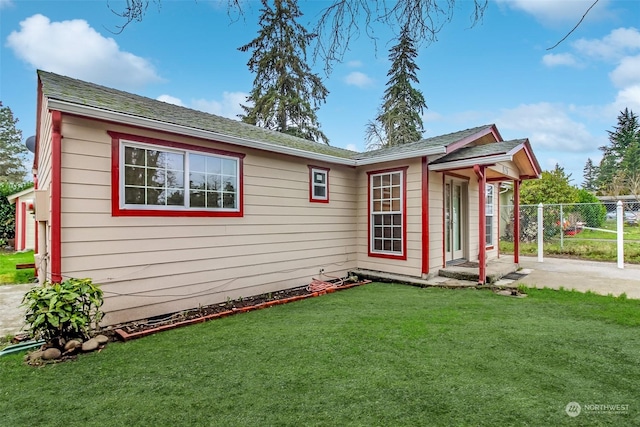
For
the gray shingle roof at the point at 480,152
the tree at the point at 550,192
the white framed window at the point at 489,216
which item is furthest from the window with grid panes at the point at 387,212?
the tree at the point at 550,192

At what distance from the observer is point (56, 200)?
3.59 meters

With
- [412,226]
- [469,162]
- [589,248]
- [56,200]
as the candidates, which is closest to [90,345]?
[56,200]

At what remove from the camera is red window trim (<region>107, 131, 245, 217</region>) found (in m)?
4.03

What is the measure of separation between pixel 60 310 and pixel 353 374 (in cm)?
294

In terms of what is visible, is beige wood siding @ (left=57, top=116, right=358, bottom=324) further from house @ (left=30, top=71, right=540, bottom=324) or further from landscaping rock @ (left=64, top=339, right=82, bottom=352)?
landscaping rock @ (left=64, top=339, right=82, bottom=352)

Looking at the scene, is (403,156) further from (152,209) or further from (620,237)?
(620,237)

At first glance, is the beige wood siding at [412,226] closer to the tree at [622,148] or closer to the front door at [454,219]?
the front door at [454,219]

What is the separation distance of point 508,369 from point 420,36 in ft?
9.14

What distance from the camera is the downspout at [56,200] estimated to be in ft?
11.6

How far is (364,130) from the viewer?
1948 cm

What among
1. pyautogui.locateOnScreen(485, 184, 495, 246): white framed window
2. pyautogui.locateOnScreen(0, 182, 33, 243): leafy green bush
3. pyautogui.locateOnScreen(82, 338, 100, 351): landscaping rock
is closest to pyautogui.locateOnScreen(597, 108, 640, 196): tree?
pyautogui.locateOnScreen(485, 184, 495, 246): white framed window

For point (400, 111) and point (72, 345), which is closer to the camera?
point (72, 345)

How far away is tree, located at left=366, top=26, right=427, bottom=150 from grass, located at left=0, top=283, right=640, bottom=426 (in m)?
16.0

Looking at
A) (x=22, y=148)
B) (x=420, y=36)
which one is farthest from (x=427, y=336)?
(x=22, y=148)
